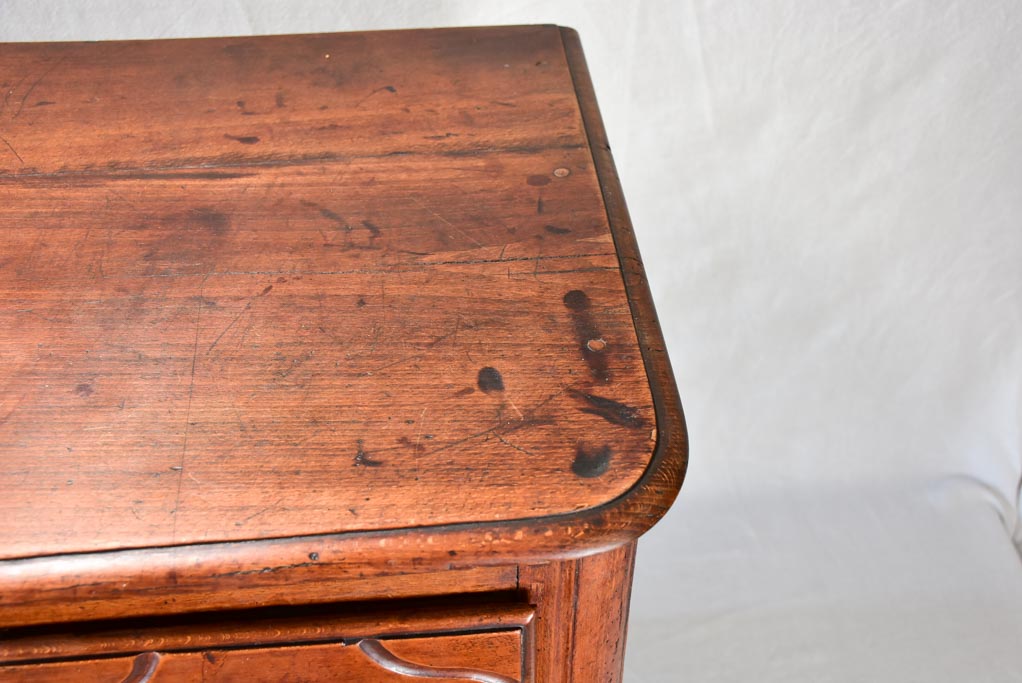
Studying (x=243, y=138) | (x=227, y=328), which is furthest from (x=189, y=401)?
(x=243, y=138)

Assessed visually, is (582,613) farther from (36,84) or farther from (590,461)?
(36,84)

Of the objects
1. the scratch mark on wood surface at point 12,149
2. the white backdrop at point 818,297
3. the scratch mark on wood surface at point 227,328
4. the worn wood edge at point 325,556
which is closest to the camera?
the worn wood edge at point 325,556

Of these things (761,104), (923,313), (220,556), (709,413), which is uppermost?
(220,556)

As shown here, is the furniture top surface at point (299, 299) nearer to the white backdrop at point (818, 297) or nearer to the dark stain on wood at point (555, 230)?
the dark stain on wood at point (555, 230)

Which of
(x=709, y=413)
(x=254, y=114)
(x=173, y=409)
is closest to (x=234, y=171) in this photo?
(x=254, y=114)

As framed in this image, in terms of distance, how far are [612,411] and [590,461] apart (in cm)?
4

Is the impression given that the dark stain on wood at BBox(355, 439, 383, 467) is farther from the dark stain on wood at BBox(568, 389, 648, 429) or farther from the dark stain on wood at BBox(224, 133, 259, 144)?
the dark stain on wood at BBox(224, 133, 259, 144)

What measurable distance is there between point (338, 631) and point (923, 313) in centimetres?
110

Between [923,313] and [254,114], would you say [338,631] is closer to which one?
[254,114]

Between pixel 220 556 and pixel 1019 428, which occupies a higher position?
pixel 220 556

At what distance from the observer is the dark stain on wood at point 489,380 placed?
630 mm

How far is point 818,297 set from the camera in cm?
146

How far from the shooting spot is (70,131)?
0.83 m

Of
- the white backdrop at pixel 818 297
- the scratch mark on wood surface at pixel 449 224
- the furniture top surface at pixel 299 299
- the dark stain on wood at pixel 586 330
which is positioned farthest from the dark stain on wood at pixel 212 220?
the white backdrop at pixel 818 297
